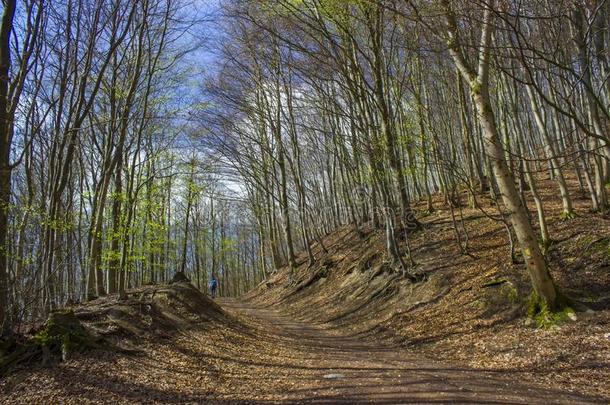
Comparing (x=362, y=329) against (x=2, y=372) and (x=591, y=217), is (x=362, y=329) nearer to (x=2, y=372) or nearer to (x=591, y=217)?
(x=591, y=217)

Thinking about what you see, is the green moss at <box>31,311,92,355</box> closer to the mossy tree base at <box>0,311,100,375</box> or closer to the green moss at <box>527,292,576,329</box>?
the mossy tree base at <box>0,311,100,375</box>

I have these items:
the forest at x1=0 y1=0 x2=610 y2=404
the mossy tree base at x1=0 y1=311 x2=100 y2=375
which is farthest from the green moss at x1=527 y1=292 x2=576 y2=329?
the mossy tree base at x1=0 y1=311 x2=100 y2=375

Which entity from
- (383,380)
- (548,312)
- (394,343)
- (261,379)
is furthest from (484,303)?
(261,379)

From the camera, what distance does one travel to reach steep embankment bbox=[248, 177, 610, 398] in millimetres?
6098

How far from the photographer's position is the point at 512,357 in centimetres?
648

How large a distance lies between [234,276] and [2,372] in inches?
1794

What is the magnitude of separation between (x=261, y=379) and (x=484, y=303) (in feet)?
15.5

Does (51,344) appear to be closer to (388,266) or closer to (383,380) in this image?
(383,380)

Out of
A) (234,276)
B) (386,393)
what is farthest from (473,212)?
(234,276)

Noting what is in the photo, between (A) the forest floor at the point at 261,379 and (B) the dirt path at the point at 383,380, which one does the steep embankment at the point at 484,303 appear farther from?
(A) the forest floor at the point at 261,379

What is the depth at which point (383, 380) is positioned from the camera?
233 inches

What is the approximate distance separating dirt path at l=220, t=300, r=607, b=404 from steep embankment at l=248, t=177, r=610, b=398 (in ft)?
1.50

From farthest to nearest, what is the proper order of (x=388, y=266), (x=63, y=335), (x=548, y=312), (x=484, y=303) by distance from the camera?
1. (x=388, y=266)
2. (x=484, y=303)
3. (x=548, y=312)
4. (x=63, y=335)

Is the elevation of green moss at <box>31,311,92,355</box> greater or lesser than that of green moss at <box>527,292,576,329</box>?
greater
